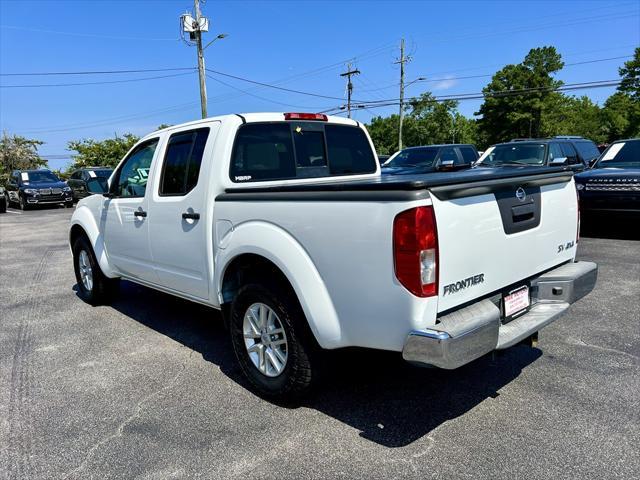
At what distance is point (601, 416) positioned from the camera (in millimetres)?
3076

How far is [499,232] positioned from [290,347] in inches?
57.7

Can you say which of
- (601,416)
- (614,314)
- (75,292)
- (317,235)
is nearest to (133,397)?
(317,235)

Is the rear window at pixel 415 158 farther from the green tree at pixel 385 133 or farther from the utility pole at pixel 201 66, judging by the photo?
the green tree at pixel 385 133

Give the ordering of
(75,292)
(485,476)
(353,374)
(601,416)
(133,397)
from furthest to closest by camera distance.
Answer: (75,292), (353,374), (133,397), (601,416), (485,476)

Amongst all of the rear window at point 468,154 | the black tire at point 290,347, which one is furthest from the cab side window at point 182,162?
the rear window at point 468,154

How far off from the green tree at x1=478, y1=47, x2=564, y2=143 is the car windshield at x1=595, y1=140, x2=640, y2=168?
48120mm

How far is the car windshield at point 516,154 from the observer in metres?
10.7

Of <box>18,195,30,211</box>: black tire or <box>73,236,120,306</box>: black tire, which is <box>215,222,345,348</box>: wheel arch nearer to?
<box>73,236,120,306</box>: black tire

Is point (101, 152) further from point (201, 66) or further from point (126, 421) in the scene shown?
point (126, 421)

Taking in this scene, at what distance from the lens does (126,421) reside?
3.22 metres

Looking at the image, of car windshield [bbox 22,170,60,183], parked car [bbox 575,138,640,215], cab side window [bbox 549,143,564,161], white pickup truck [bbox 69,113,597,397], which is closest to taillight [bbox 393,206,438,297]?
white pickup truck [bbox 69,113,597,397]

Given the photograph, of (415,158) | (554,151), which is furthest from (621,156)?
(415,158)

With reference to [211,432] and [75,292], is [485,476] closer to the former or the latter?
[211,432]

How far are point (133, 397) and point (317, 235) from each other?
1.90 metres
